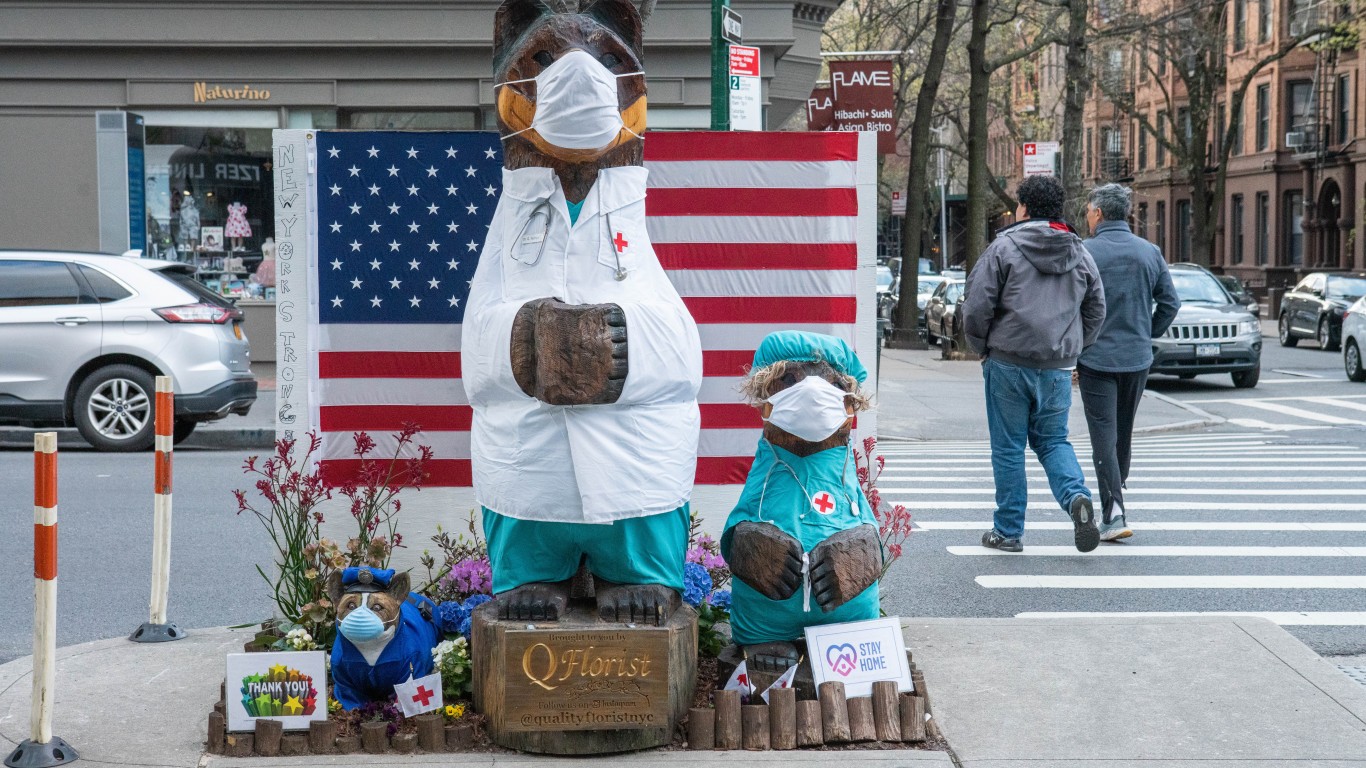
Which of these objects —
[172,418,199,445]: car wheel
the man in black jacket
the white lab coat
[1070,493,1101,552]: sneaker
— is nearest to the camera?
the white lab coat

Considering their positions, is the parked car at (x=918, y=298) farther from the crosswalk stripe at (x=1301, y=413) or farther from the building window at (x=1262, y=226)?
the building window at (x=1262, y=226)

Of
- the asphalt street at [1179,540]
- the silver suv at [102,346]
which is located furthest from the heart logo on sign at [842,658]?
the silver suv at [102,346]

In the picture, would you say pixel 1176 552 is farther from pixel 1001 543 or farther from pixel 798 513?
pixel 798 513

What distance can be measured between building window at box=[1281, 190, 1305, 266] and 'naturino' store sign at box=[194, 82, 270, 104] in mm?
39049

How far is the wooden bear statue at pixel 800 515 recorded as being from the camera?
183 inches

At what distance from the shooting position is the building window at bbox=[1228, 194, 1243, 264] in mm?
52156

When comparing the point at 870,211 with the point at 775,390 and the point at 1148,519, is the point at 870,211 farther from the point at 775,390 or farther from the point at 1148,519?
the point at 1148,519

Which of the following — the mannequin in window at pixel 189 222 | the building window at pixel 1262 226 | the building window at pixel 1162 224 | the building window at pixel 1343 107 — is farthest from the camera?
the building window at pixel 1162 224

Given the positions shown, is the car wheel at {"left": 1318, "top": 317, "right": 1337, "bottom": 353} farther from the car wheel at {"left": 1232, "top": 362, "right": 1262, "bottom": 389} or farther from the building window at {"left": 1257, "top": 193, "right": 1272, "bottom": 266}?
the building window at {"left": 1257, "top": 193, "right": 1272, "bottom": 266}

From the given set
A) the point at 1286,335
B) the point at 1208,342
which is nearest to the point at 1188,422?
the point at 1208,342

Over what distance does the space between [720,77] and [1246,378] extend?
1274 centimetres

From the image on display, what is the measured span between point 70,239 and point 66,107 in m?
1.68

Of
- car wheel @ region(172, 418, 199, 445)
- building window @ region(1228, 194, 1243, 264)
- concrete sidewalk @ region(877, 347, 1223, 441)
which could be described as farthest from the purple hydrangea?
building window @ region(1228, 194, 1243, 264)

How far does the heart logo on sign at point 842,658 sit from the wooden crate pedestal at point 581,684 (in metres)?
0.55
